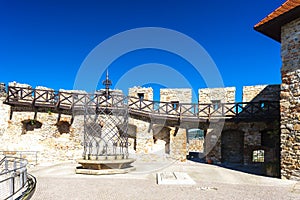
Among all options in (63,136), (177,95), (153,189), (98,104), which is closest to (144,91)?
(177,95)

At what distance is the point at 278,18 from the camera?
737 cm

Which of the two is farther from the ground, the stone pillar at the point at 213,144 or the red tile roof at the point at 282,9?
the red tile roof at the point at 282,9

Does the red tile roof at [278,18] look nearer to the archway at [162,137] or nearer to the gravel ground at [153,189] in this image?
the gravel ground at [153,189]

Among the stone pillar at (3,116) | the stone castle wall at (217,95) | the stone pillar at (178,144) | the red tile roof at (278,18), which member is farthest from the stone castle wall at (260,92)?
the stone pillar at (3,116)

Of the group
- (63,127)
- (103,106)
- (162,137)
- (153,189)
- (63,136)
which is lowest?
(153,189)

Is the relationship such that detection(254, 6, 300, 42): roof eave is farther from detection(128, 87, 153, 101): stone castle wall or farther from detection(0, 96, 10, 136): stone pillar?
detection(0, 96, 10, 136): stone pillar

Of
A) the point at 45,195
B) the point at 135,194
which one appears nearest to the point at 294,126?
the point at 135,194

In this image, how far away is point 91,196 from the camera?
511cm

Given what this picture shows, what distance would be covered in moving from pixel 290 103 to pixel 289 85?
55cm

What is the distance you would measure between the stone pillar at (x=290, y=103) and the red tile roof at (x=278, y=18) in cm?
26

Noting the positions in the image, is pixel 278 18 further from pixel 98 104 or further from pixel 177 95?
pixel 177 95

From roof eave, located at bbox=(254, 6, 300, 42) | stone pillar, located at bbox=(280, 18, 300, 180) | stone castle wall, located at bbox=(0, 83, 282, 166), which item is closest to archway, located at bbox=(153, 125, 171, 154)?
stone castle wall, located at bbox=(0, 83, 282, 166)

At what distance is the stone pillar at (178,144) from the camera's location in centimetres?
1264

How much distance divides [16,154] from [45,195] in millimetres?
6991
